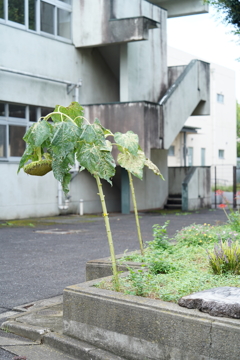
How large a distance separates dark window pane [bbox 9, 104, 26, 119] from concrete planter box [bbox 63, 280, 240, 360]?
12.9 m

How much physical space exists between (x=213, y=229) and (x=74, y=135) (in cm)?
440

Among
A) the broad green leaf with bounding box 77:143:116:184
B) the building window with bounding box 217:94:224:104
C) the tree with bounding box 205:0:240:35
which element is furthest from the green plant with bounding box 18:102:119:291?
the building window with bounding box 217:94:224:104

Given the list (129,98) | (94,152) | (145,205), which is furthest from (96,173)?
(145,205)

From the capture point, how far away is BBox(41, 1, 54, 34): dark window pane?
18219 millimetres

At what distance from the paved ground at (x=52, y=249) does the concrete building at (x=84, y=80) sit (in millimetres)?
1611

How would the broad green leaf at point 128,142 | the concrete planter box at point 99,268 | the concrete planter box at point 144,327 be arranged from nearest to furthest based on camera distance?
the concrete planter box at point 144,327 → the broad green leaf at point 128,142 → the concrete planter box at point 99,268

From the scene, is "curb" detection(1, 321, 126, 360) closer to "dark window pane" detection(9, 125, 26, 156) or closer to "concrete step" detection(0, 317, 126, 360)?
"concrete step" detection(0, 317, 126, 360)

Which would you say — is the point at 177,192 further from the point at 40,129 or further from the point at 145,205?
the point at 40,129

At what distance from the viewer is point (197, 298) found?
4.07 meters

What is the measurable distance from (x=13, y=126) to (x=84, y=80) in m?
3.98

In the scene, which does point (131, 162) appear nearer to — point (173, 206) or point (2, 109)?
point (2, 109)

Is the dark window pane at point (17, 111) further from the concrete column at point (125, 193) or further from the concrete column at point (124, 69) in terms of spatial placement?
the concrete column at point (125, 193)

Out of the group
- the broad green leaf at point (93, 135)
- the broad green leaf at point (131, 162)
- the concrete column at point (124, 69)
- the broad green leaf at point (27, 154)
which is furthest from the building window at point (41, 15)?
the broad green leaf at point (93, 135)

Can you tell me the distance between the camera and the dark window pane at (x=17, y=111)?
1703 cm
